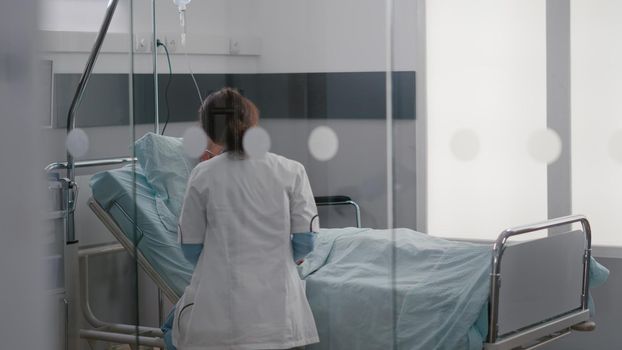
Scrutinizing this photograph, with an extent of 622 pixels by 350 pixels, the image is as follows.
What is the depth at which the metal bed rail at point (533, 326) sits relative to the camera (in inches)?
101

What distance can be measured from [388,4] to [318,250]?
0.71 metres

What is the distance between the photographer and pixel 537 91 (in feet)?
12.5

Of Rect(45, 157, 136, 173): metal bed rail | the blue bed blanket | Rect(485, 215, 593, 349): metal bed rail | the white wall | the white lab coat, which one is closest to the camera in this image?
the white lab coat

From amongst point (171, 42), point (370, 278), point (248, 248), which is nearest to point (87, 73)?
point (171, 42)

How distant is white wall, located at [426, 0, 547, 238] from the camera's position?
3.82 metres

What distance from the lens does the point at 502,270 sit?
267cm

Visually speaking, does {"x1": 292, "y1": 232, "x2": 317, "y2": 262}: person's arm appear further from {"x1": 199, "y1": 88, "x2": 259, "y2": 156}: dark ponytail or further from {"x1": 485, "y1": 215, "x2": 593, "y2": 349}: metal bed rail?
{"x1": 485, "y1": 215, "x2": 593, "y2": 349}: metal bed rail

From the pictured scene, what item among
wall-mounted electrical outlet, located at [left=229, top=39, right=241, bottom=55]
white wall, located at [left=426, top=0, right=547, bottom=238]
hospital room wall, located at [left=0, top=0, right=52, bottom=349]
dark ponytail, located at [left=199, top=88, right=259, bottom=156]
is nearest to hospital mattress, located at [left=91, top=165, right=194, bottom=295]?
dark ponytail, located at [left=199, top=88, right=259, bottom=156]

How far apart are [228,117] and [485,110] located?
6.51ft

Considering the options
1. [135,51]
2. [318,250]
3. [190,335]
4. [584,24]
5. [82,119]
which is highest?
[584,24]

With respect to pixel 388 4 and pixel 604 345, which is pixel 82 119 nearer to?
pixel 388 4

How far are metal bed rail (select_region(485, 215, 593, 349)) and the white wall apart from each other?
2.68 feet

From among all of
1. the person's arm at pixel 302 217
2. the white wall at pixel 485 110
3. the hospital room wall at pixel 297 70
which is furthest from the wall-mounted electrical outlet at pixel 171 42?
the white wall at pixel 485 110

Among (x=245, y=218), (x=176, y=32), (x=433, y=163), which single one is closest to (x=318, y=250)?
(x=245, y=218)
